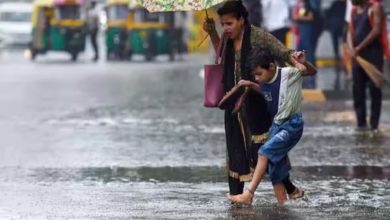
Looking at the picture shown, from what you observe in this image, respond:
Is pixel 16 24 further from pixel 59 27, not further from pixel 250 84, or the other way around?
pixel 250 84

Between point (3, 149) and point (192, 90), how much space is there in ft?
29.0

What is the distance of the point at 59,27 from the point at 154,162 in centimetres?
2733

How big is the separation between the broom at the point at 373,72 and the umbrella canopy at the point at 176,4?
5.30 meters

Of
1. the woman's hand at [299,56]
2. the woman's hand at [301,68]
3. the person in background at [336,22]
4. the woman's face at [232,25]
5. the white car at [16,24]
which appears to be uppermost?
the woman's face at [232,25]

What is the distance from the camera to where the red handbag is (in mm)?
8750

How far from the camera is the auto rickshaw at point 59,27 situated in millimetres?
38000

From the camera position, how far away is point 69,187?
389 inches

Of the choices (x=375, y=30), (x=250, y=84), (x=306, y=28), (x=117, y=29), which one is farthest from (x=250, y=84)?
(x=117, y=29)

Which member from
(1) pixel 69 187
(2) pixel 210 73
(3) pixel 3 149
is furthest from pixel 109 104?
(2) pixel 210 73

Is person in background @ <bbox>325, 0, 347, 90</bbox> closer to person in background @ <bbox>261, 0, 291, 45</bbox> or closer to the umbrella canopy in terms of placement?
person in background @ <bbox>261, 0, 291, 45</bbox>

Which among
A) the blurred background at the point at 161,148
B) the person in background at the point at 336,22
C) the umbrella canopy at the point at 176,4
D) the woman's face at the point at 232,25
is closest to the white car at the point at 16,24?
the blurred background at the point at 161,148

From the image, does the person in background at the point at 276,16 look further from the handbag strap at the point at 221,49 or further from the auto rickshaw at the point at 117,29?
the auto rickshaw at the point at 117,29

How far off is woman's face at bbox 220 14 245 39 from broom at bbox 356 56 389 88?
4.82 meters

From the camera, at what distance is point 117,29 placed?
38.4 m
